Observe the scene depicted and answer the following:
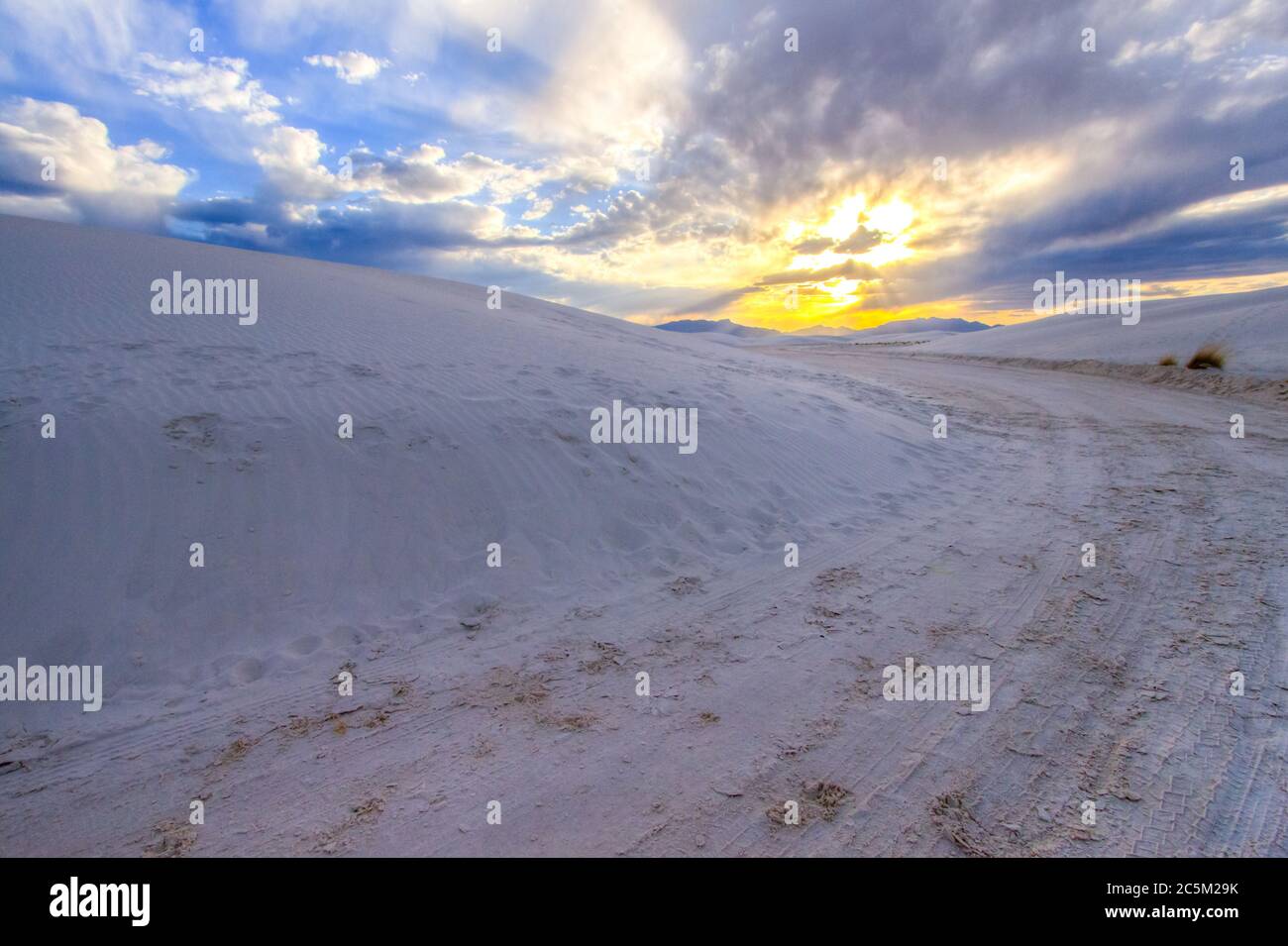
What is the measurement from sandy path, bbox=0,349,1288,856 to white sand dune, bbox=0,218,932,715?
2.29 feet

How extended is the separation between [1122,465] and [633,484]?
7125 millimetres

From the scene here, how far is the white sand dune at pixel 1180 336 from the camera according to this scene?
54.0 ft

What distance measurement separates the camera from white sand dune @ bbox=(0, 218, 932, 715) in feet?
15.0

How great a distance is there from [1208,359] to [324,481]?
2072cm

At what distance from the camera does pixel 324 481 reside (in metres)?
5.85

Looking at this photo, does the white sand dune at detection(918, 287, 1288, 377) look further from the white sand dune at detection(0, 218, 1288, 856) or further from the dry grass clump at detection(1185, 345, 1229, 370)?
the white sand dune at detection(0, 218, 1288, 856)

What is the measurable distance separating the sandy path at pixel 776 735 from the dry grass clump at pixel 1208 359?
535 inches

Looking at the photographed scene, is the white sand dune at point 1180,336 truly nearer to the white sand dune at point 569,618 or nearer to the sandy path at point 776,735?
the white sand dune at point 569,618

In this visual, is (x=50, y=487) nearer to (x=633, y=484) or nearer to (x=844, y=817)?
(x=633, y=484)

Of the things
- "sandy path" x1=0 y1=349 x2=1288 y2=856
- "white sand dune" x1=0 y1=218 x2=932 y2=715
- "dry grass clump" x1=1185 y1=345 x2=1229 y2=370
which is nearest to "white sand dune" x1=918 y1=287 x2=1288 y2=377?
"dry grass clump" x1=1185 y1=345 x2=1229 y2=370

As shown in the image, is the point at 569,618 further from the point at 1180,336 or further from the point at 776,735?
the point at 1180,336

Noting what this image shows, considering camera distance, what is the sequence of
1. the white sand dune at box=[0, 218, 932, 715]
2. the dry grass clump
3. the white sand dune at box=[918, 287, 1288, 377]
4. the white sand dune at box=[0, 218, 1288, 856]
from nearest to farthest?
the white sand dune at box=[0, 218, 1288, 856] < the white sand dune at box=[0, 218, 932, 715] < the dry grass clump < the white sand dune at box=[918, 287, 1288, 377]

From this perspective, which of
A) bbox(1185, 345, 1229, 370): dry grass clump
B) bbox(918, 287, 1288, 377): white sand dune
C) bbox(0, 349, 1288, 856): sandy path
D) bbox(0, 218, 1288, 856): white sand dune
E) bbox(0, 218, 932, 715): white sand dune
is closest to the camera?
bbox(0, 349, 1288, 856): sandy path
